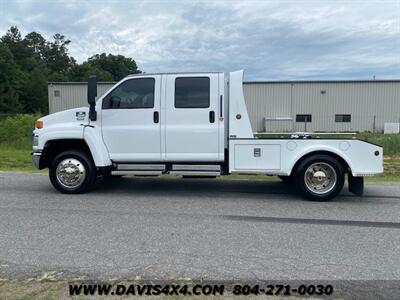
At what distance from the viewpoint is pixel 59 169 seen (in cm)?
782

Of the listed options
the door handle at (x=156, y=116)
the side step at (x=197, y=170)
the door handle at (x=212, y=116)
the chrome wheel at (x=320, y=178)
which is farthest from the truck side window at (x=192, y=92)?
the chrome wheel at (x=320, y=178)

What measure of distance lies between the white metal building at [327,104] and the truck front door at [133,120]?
1217 inches

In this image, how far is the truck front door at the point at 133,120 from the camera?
7590 mm

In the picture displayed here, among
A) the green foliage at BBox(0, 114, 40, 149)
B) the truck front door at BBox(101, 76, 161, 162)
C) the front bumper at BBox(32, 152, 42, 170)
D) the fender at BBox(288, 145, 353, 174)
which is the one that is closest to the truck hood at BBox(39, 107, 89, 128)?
the truck front door at BBox(101, 76, 161, 162)

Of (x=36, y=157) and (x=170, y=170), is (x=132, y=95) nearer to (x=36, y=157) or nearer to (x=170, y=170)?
(x=170, y=170)

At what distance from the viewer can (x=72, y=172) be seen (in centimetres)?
774

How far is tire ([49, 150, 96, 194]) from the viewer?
25.3 ft

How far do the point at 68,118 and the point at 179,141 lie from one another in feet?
7.68

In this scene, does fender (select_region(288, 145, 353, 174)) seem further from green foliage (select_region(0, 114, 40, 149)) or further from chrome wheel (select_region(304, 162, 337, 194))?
green foliage (select_region(0, 114, 40, 149))

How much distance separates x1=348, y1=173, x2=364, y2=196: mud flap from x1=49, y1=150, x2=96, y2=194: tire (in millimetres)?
5153

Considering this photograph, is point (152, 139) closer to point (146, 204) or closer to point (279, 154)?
point (146, 204)

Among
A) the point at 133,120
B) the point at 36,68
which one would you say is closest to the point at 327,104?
the point at 133,120

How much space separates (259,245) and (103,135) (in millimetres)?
4184

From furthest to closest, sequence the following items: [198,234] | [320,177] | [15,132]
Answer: [15,132] → [320,177] → [198,234]
